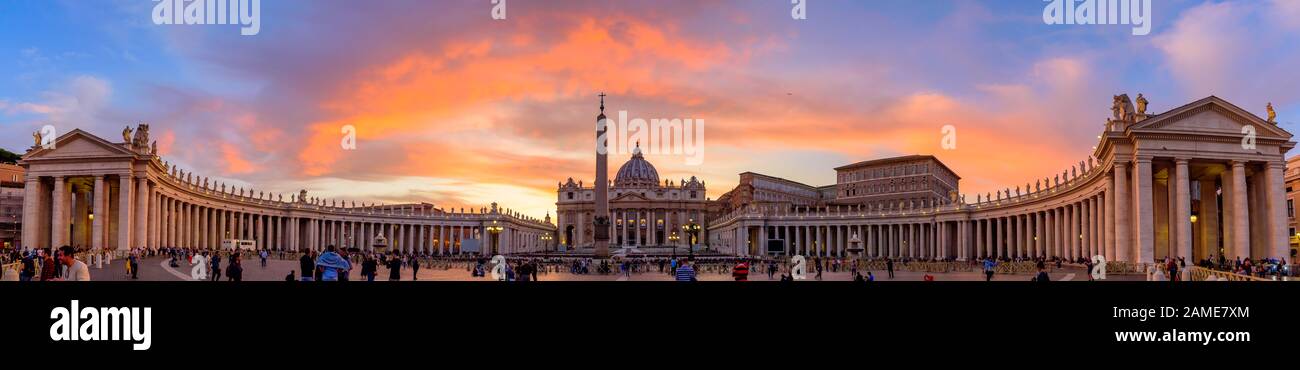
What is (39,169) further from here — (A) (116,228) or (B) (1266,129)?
(B) (1266,129)

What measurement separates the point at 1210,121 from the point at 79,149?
73.9m

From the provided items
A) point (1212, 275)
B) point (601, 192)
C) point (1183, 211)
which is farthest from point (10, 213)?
point (1212, 275)

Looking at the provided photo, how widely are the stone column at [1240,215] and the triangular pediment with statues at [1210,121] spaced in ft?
6.64

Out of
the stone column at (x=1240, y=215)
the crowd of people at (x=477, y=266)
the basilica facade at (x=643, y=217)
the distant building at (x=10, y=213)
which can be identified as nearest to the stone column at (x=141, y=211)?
the crowd of people at (x=477, y=266)

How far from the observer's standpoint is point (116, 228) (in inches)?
2638

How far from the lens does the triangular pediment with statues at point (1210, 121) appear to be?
45562mm
